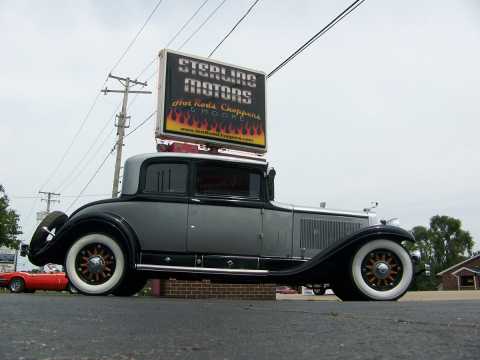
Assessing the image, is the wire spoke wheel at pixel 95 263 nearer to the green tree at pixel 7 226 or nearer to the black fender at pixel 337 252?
the black fender at pixel 337 252

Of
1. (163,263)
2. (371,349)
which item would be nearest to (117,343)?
(371,349)

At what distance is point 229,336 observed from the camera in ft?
6.84

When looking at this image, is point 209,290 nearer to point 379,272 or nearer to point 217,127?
point 217,127

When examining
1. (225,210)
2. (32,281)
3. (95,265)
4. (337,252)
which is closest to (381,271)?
(337,252)

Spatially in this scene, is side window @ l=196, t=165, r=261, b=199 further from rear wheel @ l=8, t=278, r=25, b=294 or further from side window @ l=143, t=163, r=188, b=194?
rear wheel @ l=8, t=278, r=25, b=294

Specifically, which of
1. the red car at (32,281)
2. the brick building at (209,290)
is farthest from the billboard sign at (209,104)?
the red car at (32,281)

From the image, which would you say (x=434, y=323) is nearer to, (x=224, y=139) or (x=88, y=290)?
(x=88, y=290)

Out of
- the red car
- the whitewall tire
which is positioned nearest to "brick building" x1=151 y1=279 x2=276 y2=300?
the whitewall tire

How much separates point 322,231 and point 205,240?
1.74 meters

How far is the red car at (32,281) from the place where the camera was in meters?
17.1

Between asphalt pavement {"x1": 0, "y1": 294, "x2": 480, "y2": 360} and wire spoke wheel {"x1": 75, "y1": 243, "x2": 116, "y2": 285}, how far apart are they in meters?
3.15

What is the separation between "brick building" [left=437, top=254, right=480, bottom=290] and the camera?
47.0m

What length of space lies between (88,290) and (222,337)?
14.5ft

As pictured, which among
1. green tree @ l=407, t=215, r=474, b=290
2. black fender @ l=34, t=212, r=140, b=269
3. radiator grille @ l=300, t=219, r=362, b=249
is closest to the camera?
black fender @ l=34, t=212, r=140, b=269
